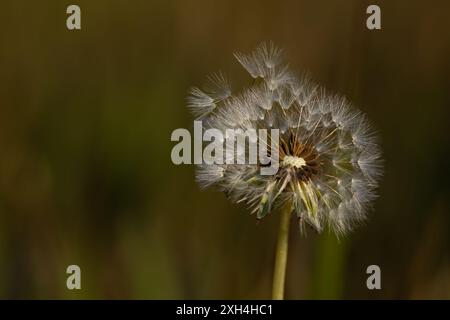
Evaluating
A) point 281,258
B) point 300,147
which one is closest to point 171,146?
point 300,147

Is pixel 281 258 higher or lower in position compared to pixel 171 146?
lower

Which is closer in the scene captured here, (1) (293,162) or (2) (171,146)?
(1) (293,162)

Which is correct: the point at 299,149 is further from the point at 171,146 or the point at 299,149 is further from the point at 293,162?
the point at 171,146

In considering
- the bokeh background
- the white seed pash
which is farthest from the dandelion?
the bokeh background

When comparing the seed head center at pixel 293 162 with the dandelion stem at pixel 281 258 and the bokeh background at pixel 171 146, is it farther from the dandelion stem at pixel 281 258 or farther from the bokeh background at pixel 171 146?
the bokeh background at pixel 171 146

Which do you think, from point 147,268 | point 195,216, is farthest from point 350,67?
point 147,268
